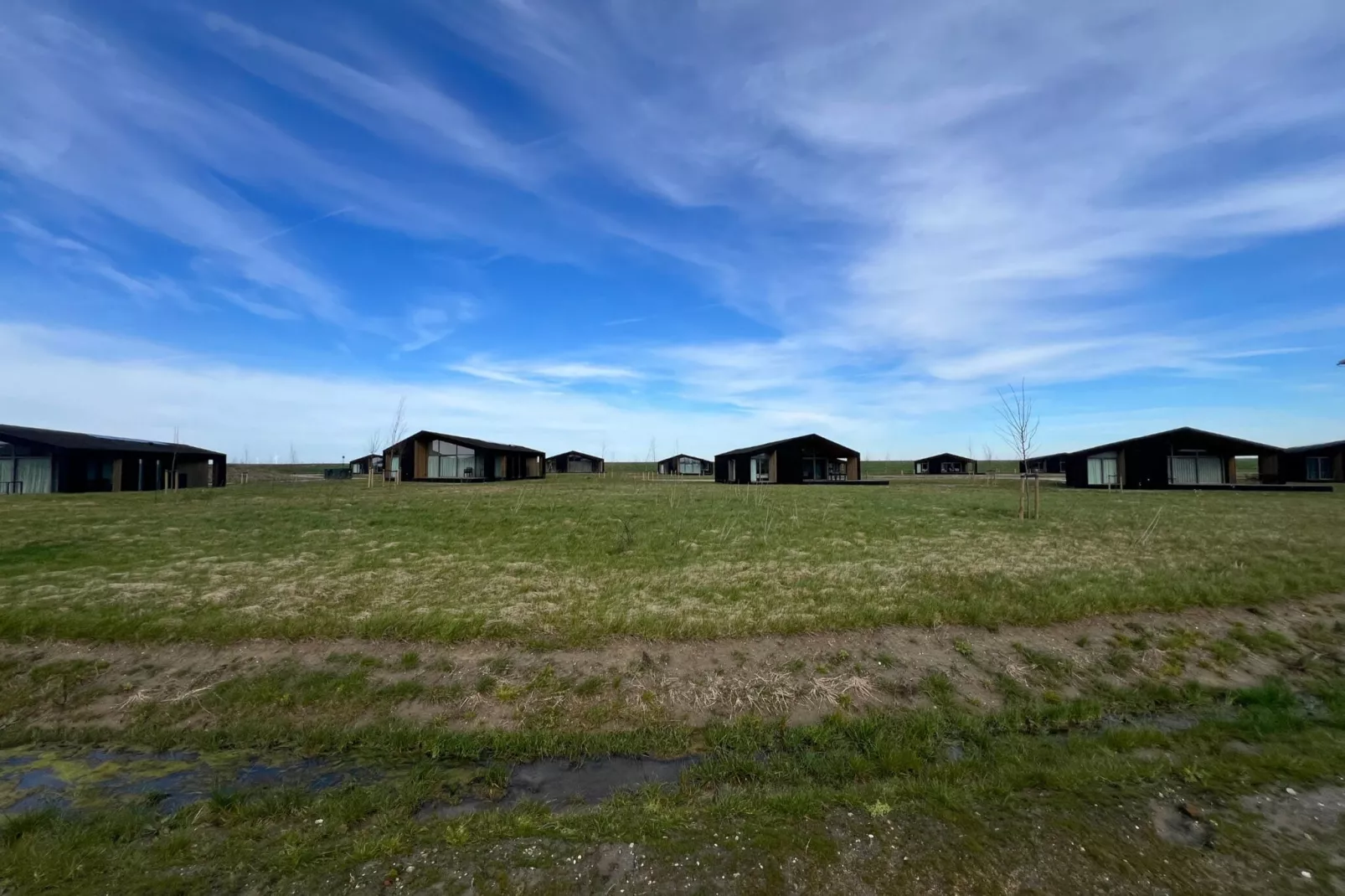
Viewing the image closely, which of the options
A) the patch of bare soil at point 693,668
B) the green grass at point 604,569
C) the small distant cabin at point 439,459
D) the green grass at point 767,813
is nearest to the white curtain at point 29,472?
the green grass at point 604,569

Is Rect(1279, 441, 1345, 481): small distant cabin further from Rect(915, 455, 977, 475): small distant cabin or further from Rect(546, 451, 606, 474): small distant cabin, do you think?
Rect(546, 451, 606, 474): small distant cabin

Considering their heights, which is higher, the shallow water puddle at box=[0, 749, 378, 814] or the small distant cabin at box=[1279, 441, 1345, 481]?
the small distant cabin at box=[1279, 441, 1345, 481]

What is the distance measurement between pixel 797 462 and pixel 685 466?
4209 centimetres

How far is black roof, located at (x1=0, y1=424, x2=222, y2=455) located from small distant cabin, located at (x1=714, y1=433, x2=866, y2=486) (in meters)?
40.2

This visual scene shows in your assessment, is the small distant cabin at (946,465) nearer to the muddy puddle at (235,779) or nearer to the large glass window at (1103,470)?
the large glass window at (1103,470)

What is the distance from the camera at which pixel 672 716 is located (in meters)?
7.95

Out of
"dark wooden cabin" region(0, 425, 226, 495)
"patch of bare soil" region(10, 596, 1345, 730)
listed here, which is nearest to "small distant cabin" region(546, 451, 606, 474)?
"dark wooden cabin" region(0, 425, 226, 495)

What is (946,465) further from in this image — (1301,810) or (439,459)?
(1301,810)

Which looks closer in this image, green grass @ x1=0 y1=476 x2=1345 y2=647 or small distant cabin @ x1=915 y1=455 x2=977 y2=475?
green grass @ x1=0 y1=476 x2=1345 y2=647

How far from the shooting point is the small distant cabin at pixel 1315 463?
47469 mm

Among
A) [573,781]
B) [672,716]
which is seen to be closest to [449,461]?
[672,716]

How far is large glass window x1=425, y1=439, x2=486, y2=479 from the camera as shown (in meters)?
53.0

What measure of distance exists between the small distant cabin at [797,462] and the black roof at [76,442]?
40.2m

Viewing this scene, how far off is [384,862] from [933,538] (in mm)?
16368
